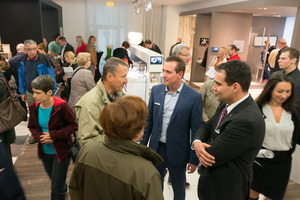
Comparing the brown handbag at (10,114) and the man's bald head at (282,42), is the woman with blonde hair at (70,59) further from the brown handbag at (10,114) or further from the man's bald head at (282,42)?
the man's bald head at (282,42)

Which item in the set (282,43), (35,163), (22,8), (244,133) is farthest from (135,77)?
(282,43)

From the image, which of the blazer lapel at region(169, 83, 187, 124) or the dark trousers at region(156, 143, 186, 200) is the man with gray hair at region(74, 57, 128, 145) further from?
the dark trousers at region(156, 143, 186, 200)

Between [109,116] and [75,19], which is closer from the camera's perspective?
[109,116]

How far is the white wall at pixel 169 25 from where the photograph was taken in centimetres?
1169

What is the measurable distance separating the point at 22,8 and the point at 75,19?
15.8 ft

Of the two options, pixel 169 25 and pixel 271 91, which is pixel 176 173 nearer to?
pixel 271 91

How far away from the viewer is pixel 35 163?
3.53m

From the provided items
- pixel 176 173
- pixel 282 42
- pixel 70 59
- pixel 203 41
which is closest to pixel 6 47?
pixel 70 59

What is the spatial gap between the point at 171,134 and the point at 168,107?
261 mm

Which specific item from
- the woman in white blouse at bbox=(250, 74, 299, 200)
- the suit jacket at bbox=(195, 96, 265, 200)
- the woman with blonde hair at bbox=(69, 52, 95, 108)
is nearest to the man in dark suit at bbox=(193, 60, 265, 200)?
the suit jacket at bbox=(195, 96, 265, 200)

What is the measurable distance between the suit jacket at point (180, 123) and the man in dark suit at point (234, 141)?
488 millimetres

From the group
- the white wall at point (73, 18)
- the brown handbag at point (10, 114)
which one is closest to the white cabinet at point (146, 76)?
the brown handbag at point (10, 114)

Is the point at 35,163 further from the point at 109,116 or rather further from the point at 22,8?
the point at 22,8

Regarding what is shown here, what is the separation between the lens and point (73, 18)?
37.2 ft
